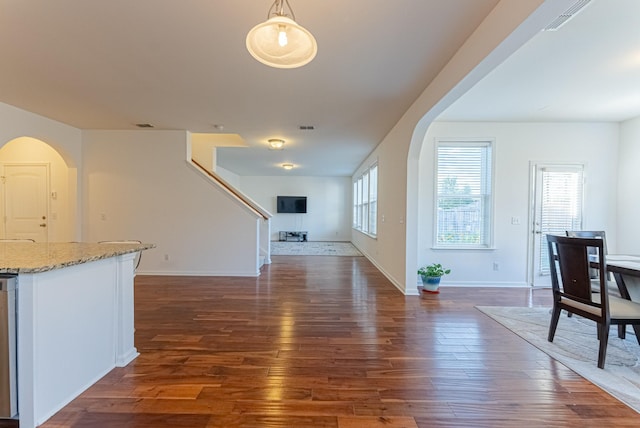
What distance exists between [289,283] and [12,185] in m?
5.28

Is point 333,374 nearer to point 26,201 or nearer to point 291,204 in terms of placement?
point 26,201

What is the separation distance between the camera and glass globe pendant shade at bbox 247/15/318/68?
165 centimetres

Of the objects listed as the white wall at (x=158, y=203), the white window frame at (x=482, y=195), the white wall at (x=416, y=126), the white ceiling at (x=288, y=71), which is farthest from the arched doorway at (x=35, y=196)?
the white window frame at (x=482, y=195)

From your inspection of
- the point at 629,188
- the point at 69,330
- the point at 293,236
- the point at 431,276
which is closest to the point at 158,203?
the point at 69,330

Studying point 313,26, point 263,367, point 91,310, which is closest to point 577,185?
point 313,26

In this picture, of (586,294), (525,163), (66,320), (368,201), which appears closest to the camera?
(66,320)

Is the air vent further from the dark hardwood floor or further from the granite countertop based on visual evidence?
the granite countertop

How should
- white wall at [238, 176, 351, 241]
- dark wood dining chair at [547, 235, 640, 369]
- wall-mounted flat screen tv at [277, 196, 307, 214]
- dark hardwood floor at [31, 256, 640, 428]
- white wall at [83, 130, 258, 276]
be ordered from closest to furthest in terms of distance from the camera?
1. dark hardwood floor at [31, 256, 640, 428]
2. dark wood dining chair at [547, 235, 640, 369]
3. white wall at [83, 130, 258, 276]
4. wall-mounted flat screen tv at [277, 196, 307, 214]
5. white wall at [238, 176, 351, 241]

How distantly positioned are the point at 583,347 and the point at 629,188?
338 cm

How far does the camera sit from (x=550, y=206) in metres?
4.75

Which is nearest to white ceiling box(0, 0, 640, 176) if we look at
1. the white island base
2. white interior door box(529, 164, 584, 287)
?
white interior door box(529, 164, 584, 287)

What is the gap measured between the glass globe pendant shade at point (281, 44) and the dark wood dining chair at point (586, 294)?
241cm

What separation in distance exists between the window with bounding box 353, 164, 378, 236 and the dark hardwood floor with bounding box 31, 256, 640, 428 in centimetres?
365

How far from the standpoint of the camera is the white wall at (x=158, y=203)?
5.32 meters
